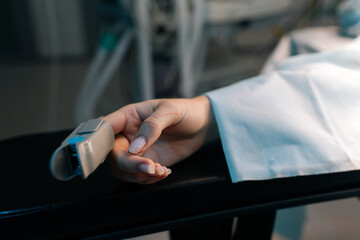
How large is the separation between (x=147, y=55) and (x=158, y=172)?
102 centimetres

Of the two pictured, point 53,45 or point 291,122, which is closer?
point 291,122

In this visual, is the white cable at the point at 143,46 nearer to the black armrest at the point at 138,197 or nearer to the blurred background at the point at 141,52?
the blurred background at the point at 141,52

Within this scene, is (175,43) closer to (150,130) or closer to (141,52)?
(141,52)

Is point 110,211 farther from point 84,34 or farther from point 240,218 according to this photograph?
point 84,34

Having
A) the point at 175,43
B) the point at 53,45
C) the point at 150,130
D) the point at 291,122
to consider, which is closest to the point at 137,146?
the point at 150,130

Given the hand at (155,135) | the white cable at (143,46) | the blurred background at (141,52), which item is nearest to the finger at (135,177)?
the hand at (155,135)

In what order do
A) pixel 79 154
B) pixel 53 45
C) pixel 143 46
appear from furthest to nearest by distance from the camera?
pixel 53 45 → pixel 143 46 → pixel 79 154

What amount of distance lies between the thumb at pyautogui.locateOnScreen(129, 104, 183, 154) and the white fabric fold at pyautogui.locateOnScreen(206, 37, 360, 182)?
10cm

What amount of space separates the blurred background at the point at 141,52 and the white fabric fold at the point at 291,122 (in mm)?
104

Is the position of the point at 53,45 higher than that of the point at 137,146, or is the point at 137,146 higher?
the point at 137,146

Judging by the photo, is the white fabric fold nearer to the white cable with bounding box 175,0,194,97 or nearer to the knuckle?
the knuckle

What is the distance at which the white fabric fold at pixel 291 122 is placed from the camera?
0.40m

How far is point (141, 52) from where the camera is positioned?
1278mm

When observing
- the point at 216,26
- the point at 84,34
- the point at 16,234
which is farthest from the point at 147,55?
the point at 84,34
